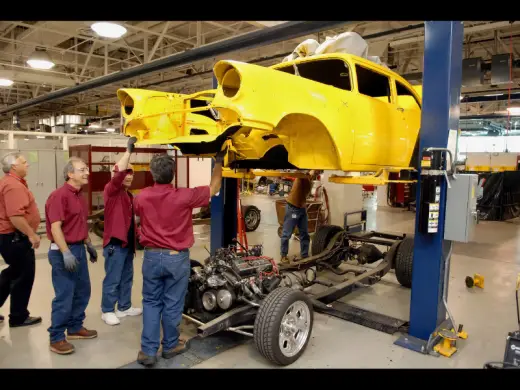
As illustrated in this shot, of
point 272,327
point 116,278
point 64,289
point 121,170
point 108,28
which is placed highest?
point 108,28

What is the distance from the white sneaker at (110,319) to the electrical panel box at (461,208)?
358 cm

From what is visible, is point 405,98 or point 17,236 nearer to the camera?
point 17,236

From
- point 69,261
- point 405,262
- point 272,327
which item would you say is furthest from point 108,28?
point 405,262

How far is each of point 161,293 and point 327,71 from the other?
3.05m

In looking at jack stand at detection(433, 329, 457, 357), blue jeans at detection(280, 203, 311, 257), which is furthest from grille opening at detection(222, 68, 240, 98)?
blue jeans at detection(280, 203, 311, 257)

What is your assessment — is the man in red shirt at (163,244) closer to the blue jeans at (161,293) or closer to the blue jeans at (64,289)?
the blue jeans at (161,293)

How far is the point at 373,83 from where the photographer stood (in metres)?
4.88

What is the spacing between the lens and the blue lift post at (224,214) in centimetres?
590

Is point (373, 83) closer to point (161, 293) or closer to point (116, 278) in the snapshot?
point (161, 293)

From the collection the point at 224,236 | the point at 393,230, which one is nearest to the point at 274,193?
the point at 393,230

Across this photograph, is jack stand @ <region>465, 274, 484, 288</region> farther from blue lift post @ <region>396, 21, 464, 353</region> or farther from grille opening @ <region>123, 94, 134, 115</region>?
grille opening @ <region>123, 94, 134, 115</region>

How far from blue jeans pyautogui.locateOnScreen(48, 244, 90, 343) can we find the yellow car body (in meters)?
1.38

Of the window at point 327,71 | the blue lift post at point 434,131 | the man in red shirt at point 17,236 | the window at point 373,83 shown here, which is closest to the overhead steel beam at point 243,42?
the window at point 327,71

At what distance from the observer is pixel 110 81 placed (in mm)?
8680
